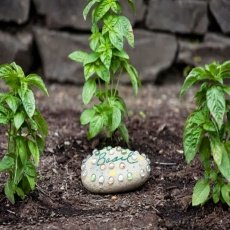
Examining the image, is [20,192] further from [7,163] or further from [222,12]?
[222,12]

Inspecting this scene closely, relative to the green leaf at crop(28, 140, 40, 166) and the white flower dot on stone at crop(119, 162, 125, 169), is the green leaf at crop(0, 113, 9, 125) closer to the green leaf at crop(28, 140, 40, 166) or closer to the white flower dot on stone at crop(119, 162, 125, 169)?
the green leaf at crop(28, 140, 40, 166)

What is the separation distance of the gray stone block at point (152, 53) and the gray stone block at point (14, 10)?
737mm

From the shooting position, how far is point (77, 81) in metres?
4.82

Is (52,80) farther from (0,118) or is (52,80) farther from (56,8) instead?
(0,118)

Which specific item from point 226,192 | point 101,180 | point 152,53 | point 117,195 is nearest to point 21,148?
point 101,180

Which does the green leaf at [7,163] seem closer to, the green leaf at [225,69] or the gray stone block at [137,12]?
the green leaf at [225,69]

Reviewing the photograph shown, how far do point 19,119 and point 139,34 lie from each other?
6.95 ft

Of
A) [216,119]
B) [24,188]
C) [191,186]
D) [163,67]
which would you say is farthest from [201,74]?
[163,67]

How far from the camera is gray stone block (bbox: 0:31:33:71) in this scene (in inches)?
186

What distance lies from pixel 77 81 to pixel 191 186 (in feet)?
5.96

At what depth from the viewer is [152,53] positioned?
15.7 ft

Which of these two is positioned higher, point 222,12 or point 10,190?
point 222,12

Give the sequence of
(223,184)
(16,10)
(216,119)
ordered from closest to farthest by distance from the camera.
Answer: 1. (216,119)
2. (223,184)
3. (16,10)

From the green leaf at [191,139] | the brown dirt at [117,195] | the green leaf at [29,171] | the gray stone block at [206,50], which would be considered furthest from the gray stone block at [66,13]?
the green leaf at [191,139]
